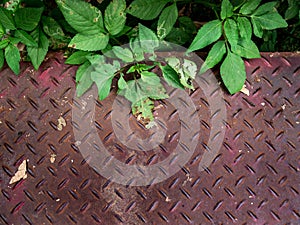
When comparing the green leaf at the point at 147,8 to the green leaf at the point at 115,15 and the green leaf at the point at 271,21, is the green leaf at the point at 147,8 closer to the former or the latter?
the green leaf at the point at 115,15

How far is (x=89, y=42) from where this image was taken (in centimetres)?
132

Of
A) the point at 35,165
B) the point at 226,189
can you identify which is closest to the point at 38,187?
the point at 35,165

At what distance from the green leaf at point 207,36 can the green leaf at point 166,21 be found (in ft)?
0.31

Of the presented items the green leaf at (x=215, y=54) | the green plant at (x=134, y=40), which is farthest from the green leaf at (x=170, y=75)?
the green leaf at (x=215, y=54)

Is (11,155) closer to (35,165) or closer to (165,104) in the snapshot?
(35,165)

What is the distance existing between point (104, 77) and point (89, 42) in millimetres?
109

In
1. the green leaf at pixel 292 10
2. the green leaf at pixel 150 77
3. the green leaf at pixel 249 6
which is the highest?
the green leaf at pixel 249 6

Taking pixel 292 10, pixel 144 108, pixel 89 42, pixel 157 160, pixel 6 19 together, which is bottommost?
pixel 157 160

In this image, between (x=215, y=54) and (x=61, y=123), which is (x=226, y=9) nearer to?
(x=215, y=54)

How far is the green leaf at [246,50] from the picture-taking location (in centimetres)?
135

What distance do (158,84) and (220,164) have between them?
303 millimetres

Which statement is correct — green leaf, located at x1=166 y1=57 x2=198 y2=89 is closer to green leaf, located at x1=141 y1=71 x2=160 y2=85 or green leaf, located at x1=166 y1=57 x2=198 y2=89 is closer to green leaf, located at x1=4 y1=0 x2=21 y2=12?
green leaf, located at x1=141 y1=71 x2=160 y2=85

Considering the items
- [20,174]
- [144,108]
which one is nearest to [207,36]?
[144,108]

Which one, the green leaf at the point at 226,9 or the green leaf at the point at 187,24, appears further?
→ the green leaf at the point at 187,24
